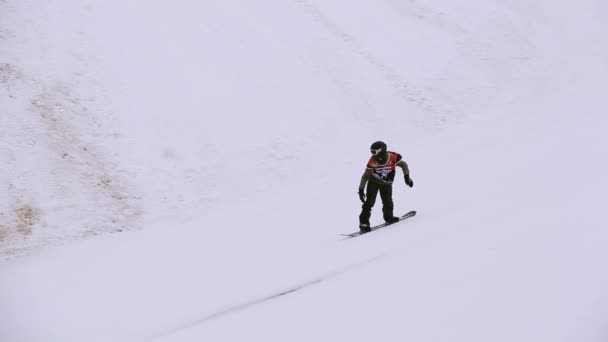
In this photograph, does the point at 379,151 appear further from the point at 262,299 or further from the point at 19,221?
the point at 19,221

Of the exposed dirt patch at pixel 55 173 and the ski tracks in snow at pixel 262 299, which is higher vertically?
the exposed dirt patch at pixel 55 173

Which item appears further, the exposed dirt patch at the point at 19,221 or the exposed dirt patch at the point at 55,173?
the exposed dirt patch at the point at 55,173

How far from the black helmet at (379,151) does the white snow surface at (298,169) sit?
4.49 feet

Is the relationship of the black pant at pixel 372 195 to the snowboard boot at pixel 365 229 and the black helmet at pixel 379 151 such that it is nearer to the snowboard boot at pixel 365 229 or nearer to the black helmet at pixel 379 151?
the snowboard boot at pixel 365 229

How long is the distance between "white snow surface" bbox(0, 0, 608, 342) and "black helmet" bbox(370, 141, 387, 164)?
1369 millimetres

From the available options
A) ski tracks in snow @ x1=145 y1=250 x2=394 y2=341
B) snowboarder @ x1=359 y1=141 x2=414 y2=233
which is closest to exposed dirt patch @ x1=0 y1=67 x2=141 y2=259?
snowboarder @ x1=359 y1=141 x2=414 y2=233

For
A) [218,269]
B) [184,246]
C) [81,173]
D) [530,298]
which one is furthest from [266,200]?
[530,298]

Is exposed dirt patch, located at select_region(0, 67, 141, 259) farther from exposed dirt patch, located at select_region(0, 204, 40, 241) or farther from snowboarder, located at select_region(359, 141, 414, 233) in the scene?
snowboarder, located at select_region(359, 141, 414, 233)

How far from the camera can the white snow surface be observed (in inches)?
210

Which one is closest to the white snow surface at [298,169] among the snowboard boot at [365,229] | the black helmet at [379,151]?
the snowboard boot at [365,229]

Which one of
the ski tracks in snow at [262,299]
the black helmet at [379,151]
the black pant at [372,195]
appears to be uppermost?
the black helmet at [379,151]

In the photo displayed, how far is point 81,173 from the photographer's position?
491 inches

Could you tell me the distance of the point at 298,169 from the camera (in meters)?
14.5

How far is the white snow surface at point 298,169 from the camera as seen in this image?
534 cm
